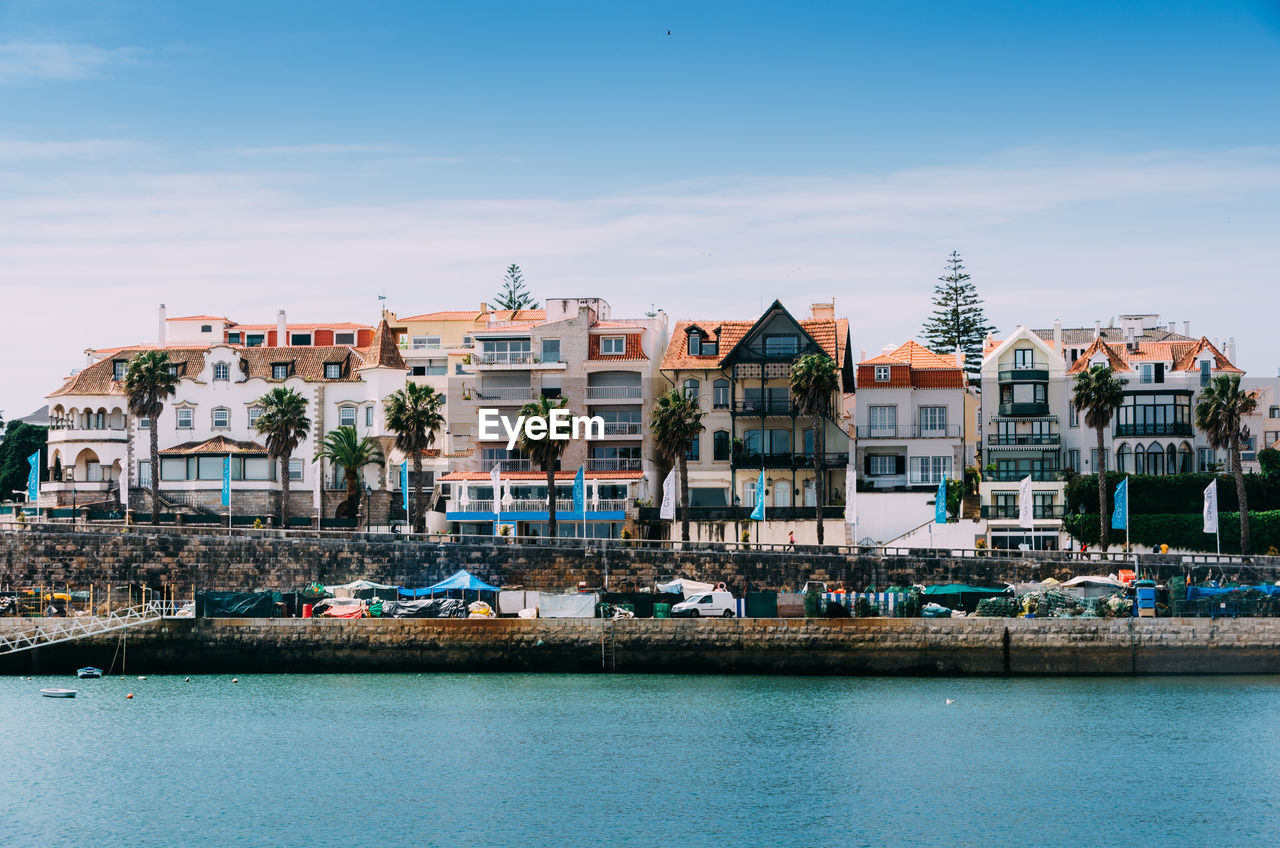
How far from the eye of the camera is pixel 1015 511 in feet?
258

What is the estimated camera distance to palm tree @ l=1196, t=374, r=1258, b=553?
230 feet

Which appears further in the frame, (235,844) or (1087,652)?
(1087,652)

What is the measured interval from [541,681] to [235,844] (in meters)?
21.8

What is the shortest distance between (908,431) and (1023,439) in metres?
6.19

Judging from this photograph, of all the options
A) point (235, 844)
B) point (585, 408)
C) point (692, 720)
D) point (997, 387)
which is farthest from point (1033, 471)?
point (235, 844)

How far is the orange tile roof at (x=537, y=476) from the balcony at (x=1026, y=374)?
20.6 metres

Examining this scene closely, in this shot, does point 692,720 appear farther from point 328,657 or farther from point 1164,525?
point 1164,525

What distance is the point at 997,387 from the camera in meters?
81.8

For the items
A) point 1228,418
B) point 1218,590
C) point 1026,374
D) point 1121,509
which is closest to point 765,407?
point 1026,374

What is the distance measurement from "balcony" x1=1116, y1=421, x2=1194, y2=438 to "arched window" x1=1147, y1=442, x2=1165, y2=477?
2.38ft

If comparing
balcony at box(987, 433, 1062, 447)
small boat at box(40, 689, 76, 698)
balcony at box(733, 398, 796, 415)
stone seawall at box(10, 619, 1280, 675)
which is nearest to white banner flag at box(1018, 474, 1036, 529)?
balcony at box(987, 433, 1062, 447)

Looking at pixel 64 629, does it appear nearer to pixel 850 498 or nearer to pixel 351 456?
pixel 351 456

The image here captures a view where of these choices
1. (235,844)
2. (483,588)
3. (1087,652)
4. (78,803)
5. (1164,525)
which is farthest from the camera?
(1164,525)

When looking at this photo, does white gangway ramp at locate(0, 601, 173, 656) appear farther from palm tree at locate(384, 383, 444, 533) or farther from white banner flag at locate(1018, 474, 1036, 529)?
white banner flag at locate(1018, 474, 1036, 529)
